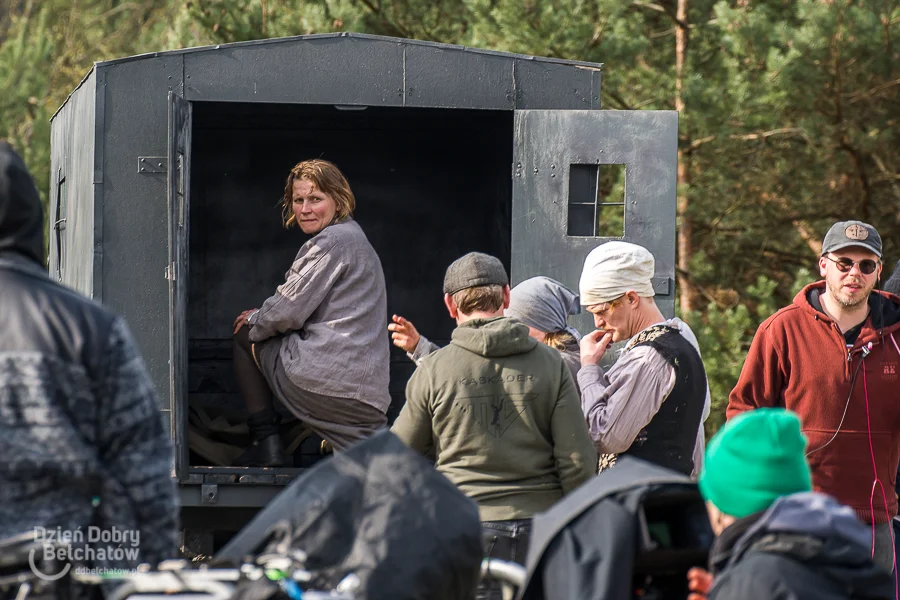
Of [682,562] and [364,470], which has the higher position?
[364,470]

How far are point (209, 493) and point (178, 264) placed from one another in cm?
99

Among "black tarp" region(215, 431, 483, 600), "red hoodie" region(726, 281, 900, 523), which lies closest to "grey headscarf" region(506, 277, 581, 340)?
"red hoodie" region(726, 281, 900, 523)

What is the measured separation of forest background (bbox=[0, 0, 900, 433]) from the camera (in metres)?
9.17

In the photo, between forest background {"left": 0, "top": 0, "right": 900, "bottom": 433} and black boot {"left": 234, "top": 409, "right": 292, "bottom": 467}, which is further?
forest background {"left": 0, "top": 0, "right": 900, "bottom": 433}

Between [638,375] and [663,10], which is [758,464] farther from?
[663,10]

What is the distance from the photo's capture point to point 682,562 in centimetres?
279

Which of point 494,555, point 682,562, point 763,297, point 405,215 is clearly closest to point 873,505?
point 494,555

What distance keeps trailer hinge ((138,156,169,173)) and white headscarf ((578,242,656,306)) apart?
7.23 feet

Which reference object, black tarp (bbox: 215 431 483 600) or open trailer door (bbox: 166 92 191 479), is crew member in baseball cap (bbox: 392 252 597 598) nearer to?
black tarp (bbox: 215 431 483 600)

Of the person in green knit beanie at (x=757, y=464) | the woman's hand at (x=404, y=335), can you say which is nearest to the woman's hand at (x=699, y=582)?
the person in green knit beanie at (x=757, y=464)

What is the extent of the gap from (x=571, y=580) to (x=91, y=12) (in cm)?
1541

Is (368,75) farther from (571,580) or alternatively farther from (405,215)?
(571,580)

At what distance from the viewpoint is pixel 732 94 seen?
9.36 meters

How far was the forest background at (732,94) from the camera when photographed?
9172 mm
